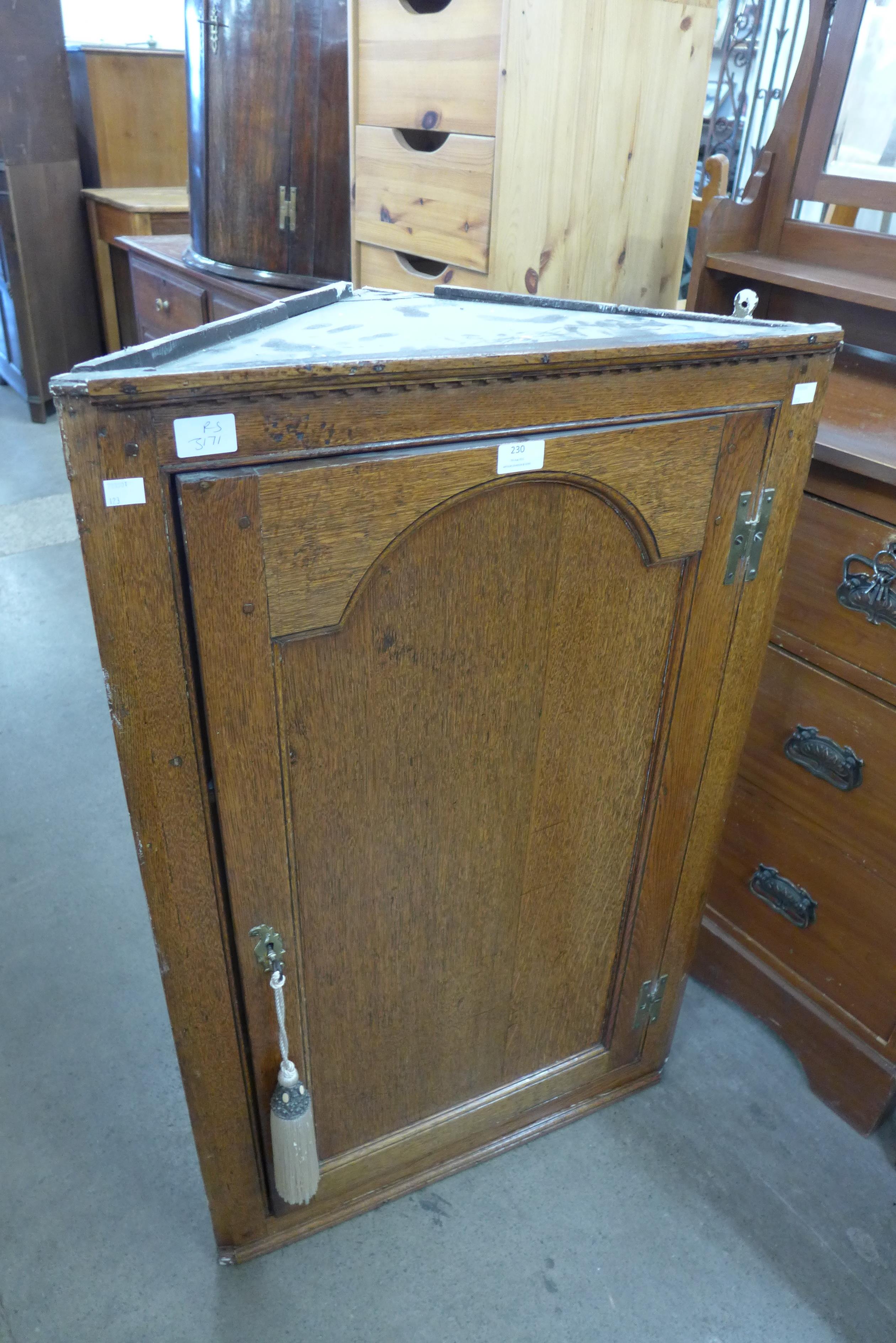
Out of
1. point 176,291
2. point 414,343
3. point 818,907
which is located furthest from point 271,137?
point 818,907

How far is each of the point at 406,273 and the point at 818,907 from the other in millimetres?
1125

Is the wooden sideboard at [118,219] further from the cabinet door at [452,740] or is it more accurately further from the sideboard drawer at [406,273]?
the cabinet door at [452,740]

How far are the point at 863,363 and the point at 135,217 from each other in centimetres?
263

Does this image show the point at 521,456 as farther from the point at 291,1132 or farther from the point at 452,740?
the point at 291,1132

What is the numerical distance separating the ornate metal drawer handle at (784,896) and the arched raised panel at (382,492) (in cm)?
74

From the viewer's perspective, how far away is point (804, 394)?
35.8 inches

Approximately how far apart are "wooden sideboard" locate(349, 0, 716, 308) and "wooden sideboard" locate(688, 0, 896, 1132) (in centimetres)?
13

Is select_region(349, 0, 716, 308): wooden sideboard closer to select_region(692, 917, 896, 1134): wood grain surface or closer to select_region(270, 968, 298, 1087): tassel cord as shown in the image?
select_region(270, 968, 298, 1087): tassel cord

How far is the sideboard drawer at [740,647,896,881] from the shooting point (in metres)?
1.20

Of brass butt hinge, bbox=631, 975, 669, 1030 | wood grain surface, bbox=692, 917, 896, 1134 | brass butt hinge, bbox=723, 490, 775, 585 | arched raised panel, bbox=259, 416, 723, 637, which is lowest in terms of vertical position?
wood grain surface, bbox=692, 917, 896, 1134

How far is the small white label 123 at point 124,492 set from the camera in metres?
0.64

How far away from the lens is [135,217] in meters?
3.11

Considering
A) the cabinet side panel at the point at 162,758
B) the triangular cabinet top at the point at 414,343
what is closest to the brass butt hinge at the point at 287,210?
the triangular cabinet top at the point at 414,343

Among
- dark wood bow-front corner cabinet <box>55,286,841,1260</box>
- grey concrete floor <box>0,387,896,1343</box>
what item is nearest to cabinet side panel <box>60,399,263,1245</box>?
dark wood bow-front corner cabinet <box>55,286,841,1260</box>
